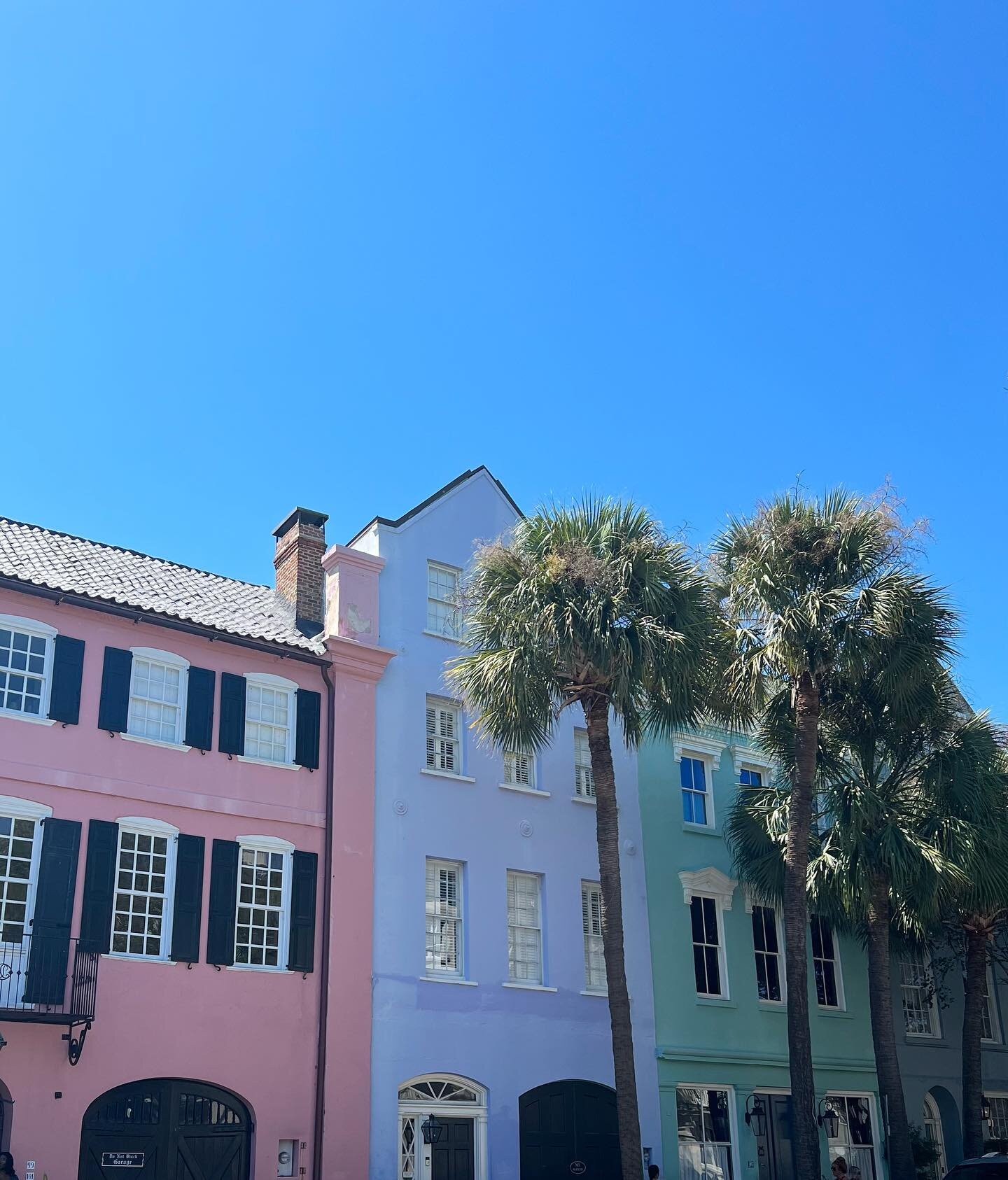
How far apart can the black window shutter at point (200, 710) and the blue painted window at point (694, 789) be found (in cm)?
1101

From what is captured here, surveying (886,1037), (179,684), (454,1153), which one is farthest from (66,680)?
(886,1037)

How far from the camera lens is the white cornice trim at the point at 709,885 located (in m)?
26.7

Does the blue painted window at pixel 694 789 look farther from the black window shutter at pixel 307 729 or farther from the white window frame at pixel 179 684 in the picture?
the white window frame at pixel 179 684

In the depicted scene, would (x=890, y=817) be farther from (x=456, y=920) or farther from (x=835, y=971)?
(x=456, y=920)

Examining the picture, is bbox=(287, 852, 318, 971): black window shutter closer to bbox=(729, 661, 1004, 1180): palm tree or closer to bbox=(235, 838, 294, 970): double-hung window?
bbox=(235, 838, 294, 970): double-hung window

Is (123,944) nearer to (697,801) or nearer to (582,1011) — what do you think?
(582,1011)

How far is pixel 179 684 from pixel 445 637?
5.59 m

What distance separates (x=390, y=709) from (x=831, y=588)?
8274 mm

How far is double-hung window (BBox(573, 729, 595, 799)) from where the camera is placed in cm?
2603

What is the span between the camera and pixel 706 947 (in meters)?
26.8

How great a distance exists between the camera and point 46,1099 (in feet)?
57.9

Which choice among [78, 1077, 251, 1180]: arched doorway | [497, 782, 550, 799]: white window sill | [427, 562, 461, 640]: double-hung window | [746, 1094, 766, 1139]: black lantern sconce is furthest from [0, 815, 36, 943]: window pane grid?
[746, 1094, 766, 1139]: black lantern sconce

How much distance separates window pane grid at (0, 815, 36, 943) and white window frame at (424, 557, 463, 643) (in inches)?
333

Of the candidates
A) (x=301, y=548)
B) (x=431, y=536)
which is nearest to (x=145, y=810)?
(x=301, y=548)
